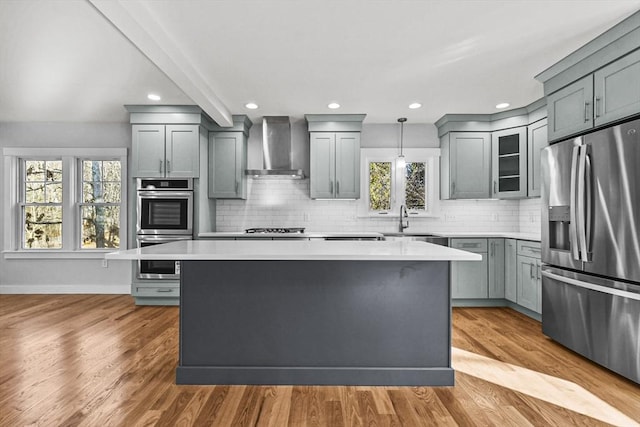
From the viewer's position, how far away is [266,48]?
3.08 meters

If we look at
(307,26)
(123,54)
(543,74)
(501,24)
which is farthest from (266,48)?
(543,74)

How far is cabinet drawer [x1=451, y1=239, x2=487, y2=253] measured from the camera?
468 cm

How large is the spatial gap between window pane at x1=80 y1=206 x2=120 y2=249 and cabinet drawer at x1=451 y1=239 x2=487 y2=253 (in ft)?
15.6

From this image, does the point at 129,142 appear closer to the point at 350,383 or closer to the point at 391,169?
the point at 391,169

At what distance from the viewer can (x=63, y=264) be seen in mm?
5430

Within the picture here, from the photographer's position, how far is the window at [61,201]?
5.42 metres

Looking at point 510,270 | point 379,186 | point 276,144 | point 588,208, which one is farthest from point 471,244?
point 276,144

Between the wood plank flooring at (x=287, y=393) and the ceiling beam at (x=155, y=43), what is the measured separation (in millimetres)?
2369

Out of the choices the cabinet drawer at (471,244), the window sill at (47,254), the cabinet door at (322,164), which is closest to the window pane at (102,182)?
the window sill at (47,254)

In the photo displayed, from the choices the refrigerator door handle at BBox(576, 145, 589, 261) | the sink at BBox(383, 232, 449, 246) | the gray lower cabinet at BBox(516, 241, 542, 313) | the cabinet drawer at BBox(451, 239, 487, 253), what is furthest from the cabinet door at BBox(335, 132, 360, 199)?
the refrigerator door handle at BBox(576, 145, 589, 261)

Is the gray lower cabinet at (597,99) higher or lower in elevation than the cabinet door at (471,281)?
higher

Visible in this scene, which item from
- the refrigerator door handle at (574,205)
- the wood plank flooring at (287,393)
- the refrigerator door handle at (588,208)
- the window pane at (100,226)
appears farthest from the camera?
the window pane at (100,226)

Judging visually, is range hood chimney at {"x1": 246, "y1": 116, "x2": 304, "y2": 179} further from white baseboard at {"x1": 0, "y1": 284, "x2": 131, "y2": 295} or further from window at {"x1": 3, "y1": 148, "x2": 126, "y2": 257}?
white baseboard at {"x1": 0, "y1": 284, "x2": 131, "y2": 295}

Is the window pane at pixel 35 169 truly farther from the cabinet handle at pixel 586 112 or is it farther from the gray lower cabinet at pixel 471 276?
the cabinet handle at pixel 586 112
